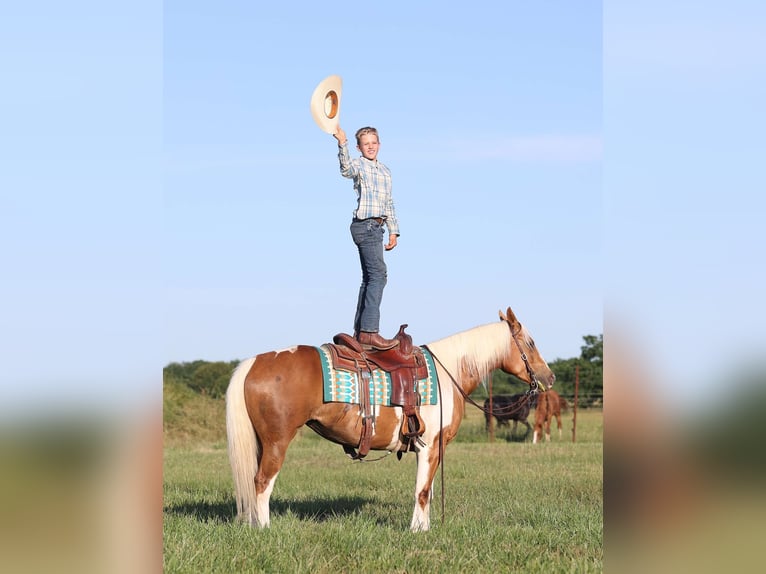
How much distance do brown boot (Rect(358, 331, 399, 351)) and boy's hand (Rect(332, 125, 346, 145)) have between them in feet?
6.25

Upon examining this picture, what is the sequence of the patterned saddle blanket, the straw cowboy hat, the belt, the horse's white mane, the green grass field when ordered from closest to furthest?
the green grass field, the straw cowboy hat, the patterned saddle blanket, the belt, the horse's white mane

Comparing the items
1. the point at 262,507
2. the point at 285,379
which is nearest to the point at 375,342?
the point at 285,379

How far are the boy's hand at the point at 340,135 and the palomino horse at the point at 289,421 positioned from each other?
80.5 inches

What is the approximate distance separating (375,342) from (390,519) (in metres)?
2.27

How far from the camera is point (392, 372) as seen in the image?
8.43m

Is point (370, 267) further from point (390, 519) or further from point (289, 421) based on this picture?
point (390, 519)

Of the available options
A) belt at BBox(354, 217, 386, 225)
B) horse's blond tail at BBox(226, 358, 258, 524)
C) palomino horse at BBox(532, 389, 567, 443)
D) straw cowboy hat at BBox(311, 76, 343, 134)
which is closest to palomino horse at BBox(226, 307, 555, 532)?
horse's blond tail at BBox(226, 358, 258, 524)

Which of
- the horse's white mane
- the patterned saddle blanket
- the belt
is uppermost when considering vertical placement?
the belt

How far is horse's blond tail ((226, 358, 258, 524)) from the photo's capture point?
8.05 metres

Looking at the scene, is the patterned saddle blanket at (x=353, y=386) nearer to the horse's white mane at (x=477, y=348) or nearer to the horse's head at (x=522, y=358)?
the horse's white mane at (x=477, y=348)

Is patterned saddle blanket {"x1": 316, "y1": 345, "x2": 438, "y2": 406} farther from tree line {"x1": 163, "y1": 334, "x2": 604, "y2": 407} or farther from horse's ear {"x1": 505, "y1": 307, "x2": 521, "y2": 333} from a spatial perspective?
tree line {"x1": 163, "y1": 334, "x2": 604, "y2": 407}

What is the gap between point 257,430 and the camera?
814 centimetres

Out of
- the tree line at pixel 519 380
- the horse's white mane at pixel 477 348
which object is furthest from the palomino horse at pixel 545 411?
the horse's white mane at pixel 477 348

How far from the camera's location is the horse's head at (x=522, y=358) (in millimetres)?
9086
